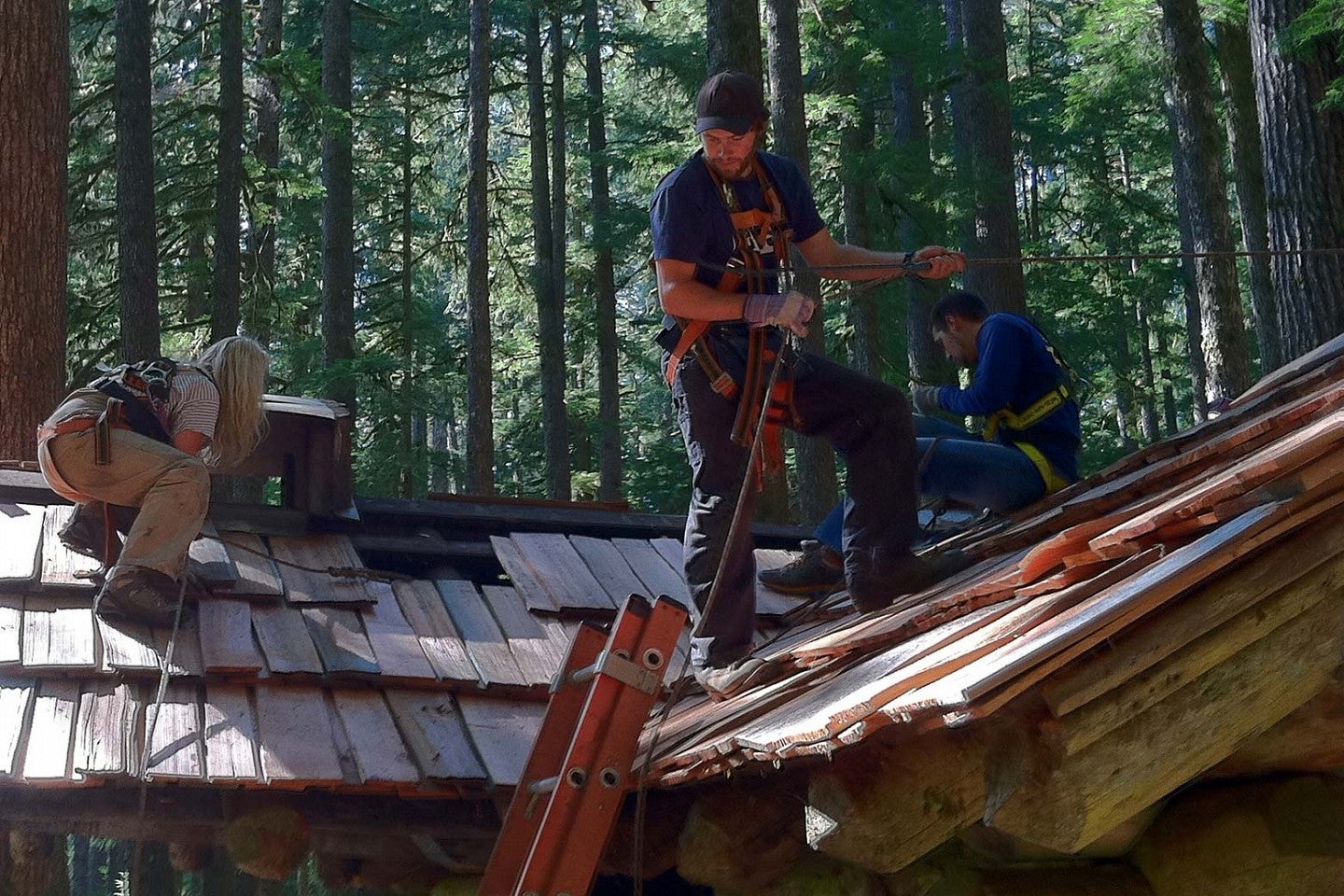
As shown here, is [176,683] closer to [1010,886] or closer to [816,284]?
[1010,886]

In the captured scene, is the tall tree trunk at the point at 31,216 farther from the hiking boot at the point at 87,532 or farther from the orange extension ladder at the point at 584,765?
the orange extension ladder at the point at 584,765

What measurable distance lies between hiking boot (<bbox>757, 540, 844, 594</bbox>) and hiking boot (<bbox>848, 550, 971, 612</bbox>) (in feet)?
4.04


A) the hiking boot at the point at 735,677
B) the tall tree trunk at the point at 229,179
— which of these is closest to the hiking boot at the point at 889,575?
the hiking boot at the point at 735,677

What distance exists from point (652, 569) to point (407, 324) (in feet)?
59.8

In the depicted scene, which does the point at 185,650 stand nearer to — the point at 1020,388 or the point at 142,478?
the point at 142,478

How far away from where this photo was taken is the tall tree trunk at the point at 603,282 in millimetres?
22484

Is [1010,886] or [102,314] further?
[102,314]

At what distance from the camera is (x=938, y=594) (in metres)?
4.63

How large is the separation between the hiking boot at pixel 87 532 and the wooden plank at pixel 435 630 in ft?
4.03

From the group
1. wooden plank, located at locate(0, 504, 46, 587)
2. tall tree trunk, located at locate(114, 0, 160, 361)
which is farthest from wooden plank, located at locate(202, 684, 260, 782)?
tall tree trunk, located at locate(114, 0, 160, 361)

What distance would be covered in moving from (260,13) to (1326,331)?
53.1 ft

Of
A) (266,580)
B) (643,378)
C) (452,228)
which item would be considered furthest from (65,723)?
(643,378)

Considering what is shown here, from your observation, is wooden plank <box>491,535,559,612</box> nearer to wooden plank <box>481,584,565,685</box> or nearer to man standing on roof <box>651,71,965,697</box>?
wooden plank <box>481,584,565,685</box>

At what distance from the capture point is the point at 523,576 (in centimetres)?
636
